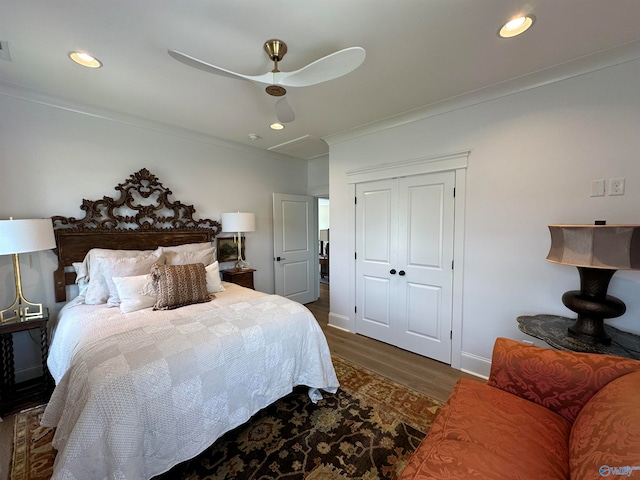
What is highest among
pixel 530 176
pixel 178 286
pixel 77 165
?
pixel 77 165

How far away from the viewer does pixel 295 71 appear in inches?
61.5

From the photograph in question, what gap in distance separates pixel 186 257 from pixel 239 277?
90cm

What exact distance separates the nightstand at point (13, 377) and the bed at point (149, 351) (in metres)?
0.19

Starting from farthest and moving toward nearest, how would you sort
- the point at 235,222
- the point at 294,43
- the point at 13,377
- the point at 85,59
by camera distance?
the point at 235,222
the point at 13,377
the point at 85,59
the point at 294,43

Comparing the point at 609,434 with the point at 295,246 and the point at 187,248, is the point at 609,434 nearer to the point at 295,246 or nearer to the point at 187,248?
the point at 187,248

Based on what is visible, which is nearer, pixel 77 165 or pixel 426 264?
pixel 77 165

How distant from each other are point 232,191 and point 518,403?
3.66m

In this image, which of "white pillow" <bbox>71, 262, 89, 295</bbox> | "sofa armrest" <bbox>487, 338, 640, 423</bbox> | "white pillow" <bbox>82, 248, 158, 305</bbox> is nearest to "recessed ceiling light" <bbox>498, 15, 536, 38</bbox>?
"sofa armrest" <bbox>487, 338, 640, 423</bbox>

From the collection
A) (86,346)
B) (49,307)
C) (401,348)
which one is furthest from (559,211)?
(49,307)

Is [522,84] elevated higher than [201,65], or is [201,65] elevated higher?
[522,84]

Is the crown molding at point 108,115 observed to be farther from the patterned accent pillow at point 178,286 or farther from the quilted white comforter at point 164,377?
the quilted white comforter at point 164,377

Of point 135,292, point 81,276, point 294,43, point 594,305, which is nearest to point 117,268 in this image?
point 135,292

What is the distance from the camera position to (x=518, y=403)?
4.46ft

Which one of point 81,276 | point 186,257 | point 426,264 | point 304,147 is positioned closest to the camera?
point 81,276
